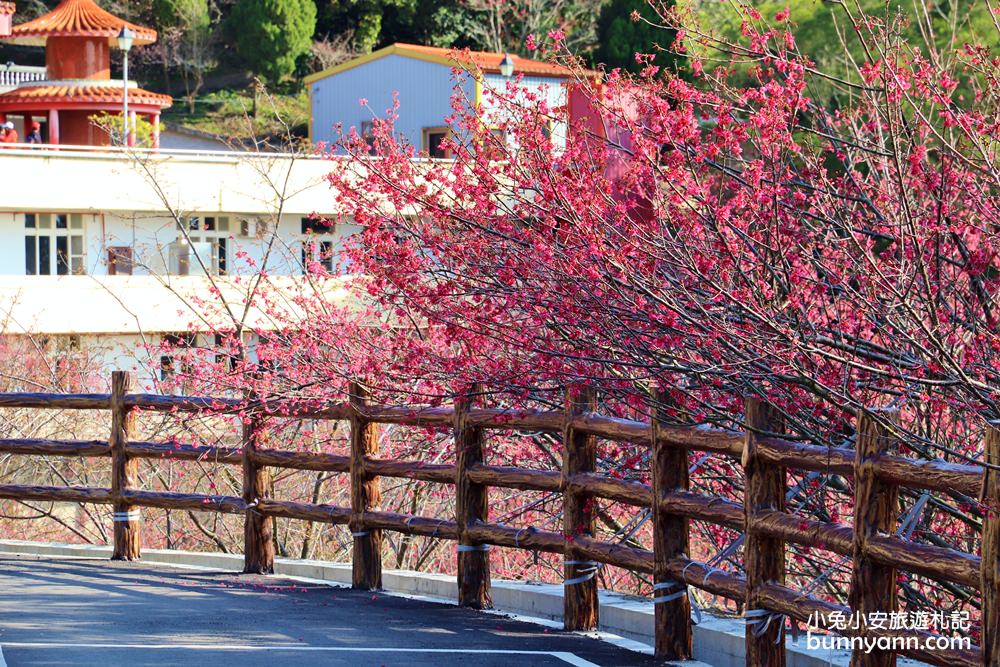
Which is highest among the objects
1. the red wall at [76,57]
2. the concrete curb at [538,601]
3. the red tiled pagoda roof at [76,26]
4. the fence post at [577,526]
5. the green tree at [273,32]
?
the green tree at [273,32]

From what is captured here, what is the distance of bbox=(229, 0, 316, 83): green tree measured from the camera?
5691 centimetres

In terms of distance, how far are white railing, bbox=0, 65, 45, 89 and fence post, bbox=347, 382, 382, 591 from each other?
44252 mm

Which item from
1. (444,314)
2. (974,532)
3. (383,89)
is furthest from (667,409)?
(383,89)

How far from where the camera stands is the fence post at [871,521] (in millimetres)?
6336

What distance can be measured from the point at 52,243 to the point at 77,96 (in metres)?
6.77

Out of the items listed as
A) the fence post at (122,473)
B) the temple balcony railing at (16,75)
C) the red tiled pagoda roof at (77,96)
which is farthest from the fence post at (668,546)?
the temple balcony railing at (16,75)

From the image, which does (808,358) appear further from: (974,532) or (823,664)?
(974,532)

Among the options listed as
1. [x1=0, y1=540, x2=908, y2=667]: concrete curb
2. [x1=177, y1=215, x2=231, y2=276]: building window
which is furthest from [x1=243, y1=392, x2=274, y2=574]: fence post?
[x1=177, y1=215, x2=231, y2=276]: building window

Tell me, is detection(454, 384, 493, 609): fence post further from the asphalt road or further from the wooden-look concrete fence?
the asphalt road

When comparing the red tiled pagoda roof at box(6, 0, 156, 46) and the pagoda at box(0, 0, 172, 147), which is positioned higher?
the red tiled pagoda roof at box(6, 0, 156, 46)

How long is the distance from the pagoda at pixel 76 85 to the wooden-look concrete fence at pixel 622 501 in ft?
106

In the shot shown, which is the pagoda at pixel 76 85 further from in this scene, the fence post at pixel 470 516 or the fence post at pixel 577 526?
the fence post at pixel 577 526

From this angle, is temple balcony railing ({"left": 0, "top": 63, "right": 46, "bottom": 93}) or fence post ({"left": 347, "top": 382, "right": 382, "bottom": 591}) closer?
fence post ({"left": 347, "top": 382, "right": 382, "bottom": 591})

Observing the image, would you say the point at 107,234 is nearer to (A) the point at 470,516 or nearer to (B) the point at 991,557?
(A) the point at 470,516
